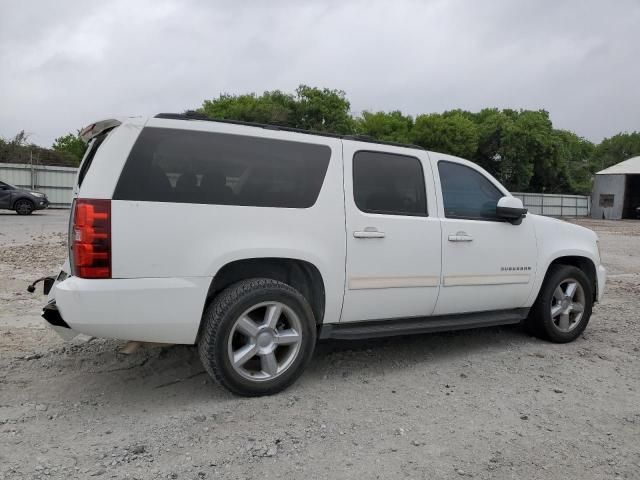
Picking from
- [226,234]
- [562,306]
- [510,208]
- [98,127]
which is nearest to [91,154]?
[98,127]

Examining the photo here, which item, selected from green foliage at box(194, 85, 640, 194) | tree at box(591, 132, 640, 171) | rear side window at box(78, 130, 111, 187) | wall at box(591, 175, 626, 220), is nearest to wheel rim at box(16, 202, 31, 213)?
green foliage at box(194, 85, 640, 194)

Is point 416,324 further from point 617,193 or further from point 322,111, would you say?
point 617,193

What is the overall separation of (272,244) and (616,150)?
7602cm

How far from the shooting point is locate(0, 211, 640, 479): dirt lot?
9.88 feet

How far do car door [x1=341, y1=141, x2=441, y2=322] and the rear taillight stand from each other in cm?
166

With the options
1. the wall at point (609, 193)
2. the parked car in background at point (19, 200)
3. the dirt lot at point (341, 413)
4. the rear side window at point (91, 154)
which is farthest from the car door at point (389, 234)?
the wall at point (609, 193)

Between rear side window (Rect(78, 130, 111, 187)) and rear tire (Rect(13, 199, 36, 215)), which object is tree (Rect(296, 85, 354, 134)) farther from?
rear side window (Rect(78, 130, 111, 187))

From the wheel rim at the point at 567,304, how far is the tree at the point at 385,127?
37434 mm

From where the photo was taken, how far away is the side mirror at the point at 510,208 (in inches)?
194

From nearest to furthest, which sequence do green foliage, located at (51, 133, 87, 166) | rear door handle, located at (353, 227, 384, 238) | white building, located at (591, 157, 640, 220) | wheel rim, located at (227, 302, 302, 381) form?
wheel rim, located at (227, 302, 302, 381)
rear door handle, located at (353, 227, 384, 238)
white building, located at (591, 157, 640, 220)
green foliage, located at (51, 133, 87, 166)

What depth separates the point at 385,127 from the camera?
44938 mm

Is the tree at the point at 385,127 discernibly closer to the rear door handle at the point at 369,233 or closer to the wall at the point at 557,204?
the wall at the point at 557,204

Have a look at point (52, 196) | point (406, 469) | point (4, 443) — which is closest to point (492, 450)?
point (406, 469)

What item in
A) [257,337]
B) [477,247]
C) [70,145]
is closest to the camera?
[257,337]
